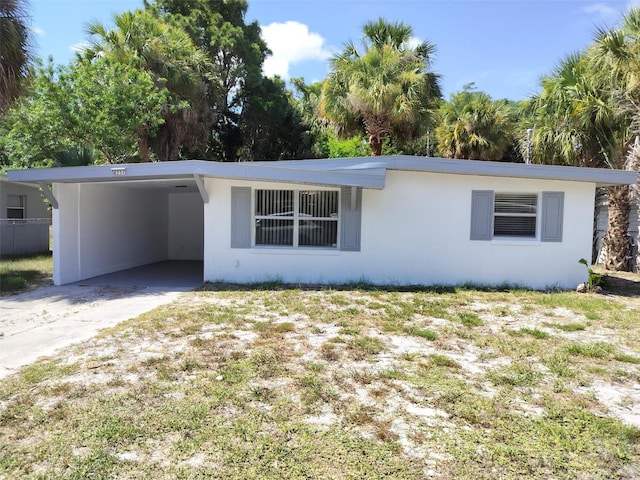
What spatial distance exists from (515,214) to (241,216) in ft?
20.0

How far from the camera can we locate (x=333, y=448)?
2.83 m

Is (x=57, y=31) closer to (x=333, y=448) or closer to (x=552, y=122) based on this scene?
(x=333, y=448)

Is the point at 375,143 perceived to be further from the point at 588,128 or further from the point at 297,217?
the point at 297,217

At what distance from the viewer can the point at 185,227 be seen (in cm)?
1515

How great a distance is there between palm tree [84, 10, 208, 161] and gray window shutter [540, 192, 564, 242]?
10.9 metres

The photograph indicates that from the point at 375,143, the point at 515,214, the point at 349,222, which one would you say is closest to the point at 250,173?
the point at 349,222

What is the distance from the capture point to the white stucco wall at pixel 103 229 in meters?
9.10

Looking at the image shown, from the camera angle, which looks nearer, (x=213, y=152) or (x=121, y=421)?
(x=121, y=421)

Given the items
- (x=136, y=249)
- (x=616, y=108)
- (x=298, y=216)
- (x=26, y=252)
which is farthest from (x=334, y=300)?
(x=26, y=252)

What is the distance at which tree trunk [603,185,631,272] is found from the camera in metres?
12.1

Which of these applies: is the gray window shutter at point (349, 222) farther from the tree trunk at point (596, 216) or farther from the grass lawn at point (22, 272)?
the tree trunk at point (596, 216)

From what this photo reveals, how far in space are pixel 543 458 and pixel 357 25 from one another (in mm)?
15312

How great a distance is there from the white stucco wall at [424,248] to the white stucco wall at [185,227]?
20.2 ft

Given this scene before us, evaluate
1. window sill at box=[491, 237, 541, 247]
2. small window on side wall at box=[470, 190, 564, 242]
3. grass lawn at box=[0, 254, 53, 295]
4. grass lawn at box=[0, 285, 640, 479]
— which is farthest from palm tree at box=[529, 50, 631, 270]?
grass lawn at box=[0, 254, 53, 295]
